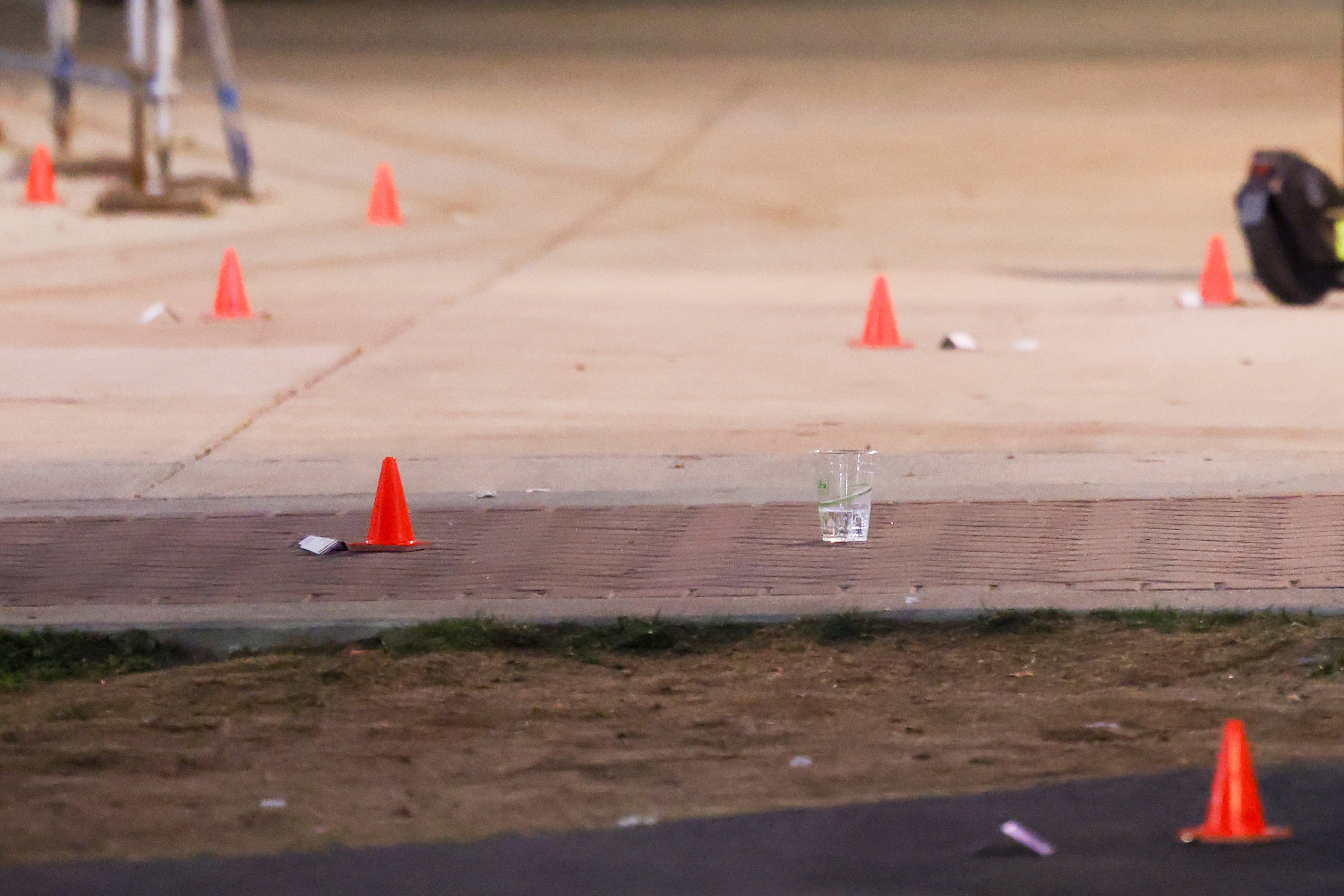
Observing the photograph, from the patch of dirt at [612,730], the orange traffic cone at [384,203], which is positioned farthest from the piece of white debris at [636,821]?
the orange traffic cone at [384,203]

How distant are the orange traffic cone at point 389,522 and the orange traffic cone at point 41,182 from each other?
1277cm

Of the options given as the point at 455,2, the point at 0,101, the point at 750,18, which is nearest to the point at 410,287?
the point at 0,101

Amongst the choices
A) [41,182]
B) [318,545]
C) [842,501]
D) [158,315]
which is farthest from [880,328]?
[41,182]

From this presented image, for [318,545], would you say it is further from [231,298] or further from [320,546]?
[231,298]

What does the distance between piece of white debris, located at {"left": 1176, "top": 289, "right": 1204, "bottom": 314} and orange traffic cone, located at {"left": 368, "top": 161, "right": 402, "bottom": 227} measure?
720 centimetres

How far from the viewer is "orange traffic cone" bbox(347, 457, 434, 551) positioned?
8.05 m

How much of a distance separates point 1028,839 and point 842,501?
2857 mm

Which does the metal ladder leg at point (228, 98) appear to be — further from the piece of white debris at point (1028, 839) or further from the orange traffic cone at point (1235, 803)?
the orange traffic cone at point (1235, 803)

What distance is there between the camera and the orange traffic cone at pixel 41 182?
1994 cm

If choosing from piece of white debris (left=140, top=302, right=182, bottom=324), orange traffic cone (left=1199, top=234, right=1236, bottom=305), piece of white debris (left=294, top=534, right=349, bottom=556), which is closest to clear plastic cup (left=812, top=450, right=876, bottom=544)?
piece of white debris (left=294, top=534, right=349, bottom=556)

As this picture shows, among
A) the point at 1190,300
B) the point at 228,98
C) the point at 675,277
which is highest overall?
the point at 228,98

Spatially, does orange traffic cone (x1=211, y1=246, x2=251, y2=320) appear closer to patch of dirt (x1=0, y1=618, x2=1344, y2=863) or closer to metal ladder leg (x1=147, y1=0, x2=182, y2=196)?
metal ladder leg (x1=147, y1=0, x2=182, y2=196)

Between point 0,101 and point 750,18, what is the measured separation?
1663 centimetres

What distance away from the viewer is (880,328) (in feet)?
43.3
